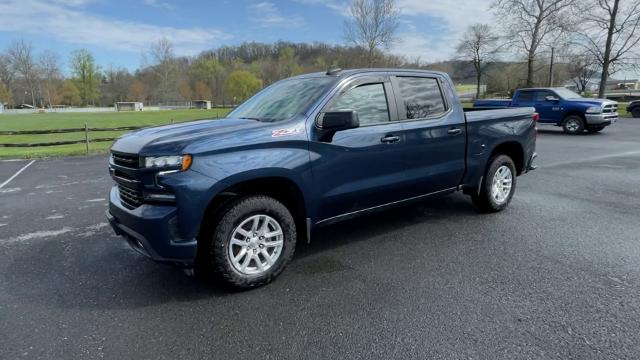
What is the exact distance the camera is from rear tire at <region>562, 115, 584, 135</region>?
1644cm

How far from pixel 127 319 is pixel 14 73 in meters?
115

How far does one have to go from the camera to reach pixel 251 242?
11.3ft

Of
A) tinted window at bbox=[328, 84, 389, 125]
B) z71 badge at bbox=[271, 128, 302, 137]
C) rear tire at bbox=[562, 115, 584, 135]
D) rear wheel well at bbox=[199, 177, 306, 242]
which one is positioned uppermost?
tinted window at bbox=[328, 84, 389, 125]

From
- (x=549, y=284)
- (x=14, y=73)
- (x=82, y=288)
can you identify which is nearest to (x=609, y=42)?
(x=549, y=284)

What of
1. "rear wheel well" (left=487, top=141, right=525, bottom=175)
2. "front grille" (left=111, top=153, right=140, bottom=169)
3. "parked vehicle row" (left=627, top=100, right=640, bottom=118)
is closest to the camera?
"front grille" (left=111, top=153, right=140, bottom=169)

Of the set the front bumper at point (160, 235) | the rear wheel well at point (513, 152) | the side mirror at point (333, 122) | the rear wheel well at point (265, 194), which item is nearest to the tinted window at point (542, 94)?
the rear wheel well at point (513, 152)

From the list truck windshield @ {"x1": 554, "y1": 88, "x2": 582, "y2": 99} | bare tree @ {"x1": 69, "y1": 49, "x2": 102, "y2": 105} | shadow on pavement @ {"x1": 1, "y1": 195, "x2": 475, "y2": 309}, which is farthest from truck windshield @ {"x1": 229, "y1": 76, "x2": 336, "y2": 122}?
bare tree @ {"x1": 69, "y1": 49, "x2": 102, "y2": 105}

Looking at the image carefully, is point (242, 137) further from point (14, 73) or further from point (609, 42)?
point (14, 73)

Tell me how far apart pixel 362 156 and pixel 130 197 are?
6.83ft

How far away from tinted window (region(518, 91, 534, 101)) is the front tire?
1716 cm

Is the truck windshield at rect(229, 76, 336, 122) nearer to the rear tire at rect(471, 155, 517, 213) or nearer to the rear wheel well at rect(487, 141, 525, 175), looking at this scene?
the rear tire at rect(471, 155, 517, 213)

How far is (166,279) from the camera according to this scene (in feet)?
12.2

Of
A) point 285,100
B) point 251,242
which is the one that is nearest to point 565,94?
point 285,100

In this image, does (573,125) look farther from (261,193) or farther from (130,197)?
(130,197)
